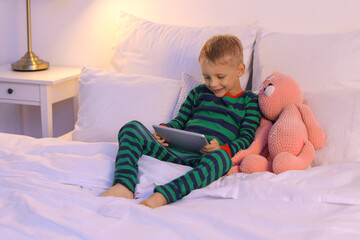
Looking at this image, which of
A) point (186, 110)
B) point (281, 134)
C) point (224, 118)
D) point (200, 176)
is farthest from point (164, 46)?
point (200, 176)

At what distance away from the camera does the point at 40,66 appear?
7.23 ft

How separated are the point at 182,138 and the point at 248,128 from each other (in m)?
0.28

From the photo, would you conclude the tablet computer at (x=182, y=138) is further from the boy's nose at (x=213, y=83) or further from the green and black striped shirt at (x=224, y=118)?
the boy's nose at (x=213, y=83)

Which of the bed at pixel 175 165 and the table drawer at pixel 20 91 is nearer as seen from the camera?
the bed at pixel 175 165

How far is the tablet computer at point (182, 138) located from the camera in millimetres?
1309

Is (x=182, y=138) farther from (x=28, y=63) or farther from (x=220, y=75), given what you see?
(x=28, y=63)

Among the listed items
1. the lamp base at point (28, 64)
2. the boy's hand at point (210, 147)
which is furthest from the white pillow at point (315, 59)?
the lamp base at point (28, 64)

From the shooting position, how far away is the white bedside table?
6.58 feet

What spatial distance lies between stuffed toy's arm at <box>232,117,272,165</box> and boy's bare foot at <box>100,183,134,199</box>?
0.40 m

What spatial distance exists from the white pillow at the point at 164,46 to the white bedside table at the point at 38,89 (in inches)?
11.1

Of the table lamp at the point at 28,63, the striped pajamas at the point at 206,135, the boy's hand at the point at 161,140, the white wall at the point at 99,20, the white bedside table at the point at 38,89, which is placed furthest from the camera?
the table lamp at the point at 28,63

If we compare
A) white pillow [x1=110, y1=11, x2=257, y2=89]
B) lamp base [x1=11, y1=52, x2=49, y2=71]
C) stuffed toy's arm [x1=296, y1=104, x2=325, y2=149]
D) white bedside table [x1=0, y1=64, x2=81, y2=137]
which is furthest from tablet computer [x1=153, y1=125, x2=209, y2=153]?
lamp base [x1=11, y1=52, x2=49, y2=71]

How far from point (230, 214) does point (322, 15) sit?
1.26 metres

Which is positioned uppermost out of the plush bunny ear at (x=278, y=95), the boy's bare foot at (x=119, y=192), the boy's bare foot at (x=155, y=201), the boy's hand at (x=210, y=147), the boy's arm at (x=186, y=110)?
the plush bunny ear at (x=278, y=95)
